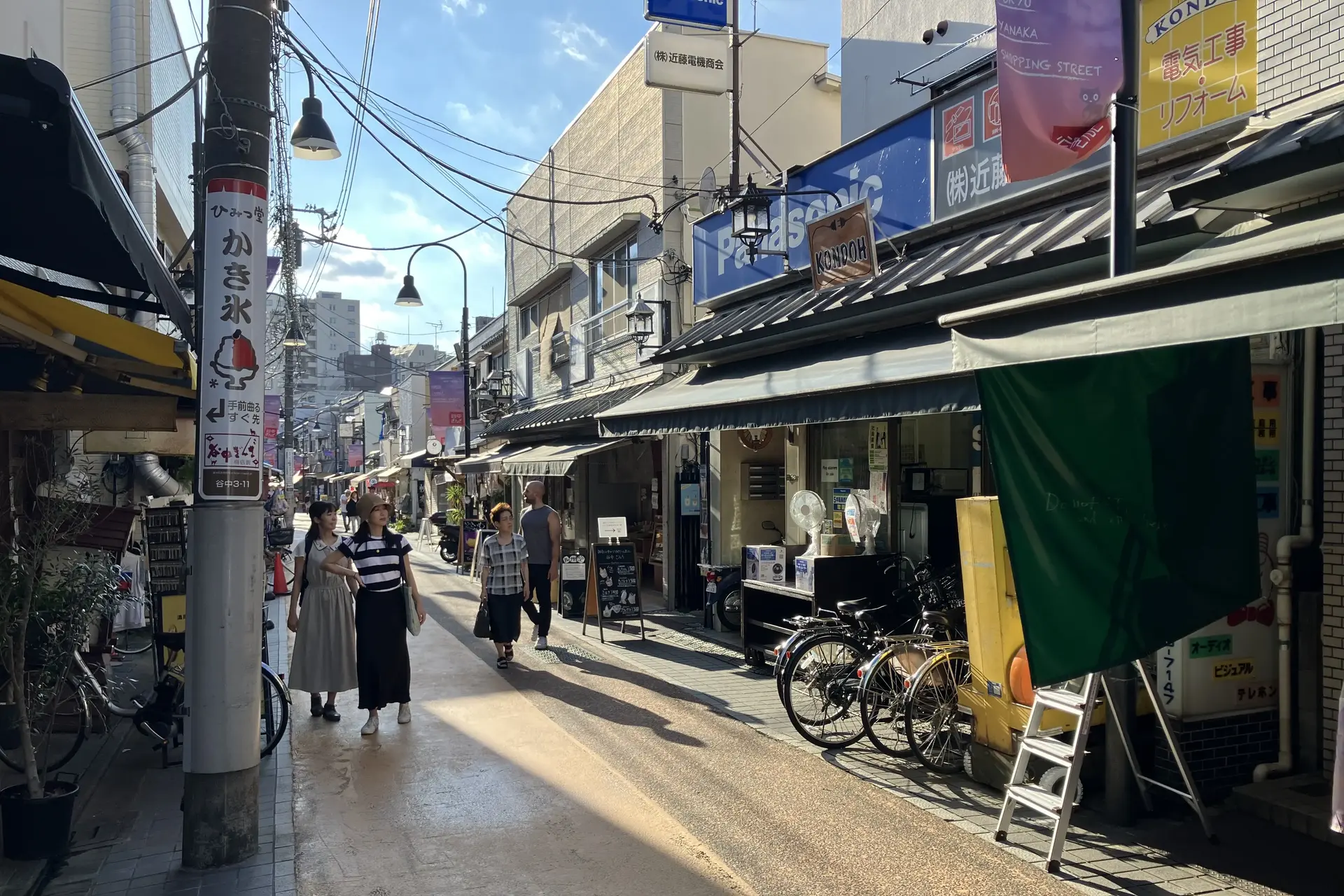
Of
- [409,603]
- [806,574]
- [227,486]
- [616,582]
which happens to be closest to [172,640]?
[409,603]

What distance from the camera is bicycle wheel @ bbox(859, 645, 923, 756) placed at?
6820 millimetres

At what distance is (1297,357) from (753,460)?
317 inches

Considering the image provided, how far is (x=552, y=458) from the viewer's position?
15453 millimetres

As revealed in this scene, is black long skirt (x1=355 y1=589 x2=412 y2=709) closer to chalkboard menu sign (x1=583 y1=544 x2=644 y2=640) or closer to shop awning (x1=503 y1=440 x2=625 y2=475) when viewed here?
chalkboard menu sign (x1=583 y1=544 x2=644 y2=640)

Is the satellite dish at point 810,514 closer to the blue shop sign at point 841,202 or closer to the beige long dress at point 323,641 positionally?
the blue shop sign at point 841,202

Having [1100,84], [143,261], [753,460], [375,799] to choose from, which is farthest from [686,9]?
[375,799]

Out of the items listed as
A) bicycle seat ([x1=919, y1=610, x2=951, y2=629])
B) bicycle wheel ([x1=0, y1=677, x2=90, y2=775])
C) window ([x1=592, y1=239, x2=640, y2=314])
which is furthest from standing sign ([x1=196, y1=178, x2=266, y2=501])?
window ([x1=592, y1=239, x2=640, y2=314])

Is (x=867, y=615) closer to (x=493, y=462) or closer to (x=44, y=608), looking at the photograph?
(x=44, y=608)

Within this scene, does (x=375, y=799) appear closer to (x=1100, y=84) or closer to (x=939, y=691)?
(x=939, y=691)

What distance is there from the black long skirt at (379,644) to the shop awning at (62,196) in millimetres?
2594

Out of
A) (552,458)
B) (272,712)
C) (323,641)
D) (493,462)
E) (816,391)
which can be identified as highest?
(816,391)

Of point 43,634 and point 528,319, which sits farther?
point 528,319

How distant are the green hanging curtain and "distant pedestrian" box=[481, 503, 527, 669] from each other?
Result: 6.32 meters

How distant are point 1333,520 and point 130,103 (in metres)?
13.6
